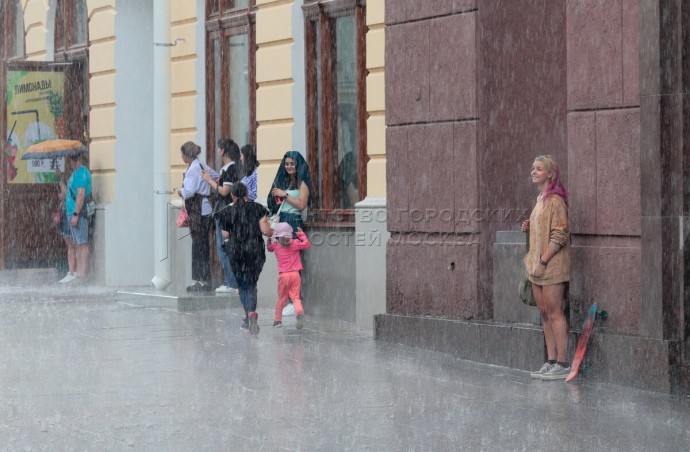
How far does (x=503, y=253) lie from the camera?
11680 millimetres

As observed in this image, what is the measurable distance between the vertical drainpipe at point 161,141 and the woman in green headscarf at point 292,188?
8.82 ft

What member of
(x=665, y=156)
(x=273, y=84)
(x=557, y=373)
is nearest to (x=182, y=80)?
(x=273, y=84)

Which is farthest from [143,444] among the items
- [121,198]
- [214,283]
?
[121,198]

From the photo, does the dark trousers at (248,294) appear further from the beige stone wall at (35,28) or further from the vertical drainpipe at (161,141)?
the beige stone wall at (35,28)

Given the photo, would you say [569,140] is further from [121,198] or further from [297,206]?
[121,198]

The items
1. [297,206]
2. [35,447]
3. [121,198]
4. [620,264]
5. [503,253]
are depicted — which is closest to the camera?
[35,447]

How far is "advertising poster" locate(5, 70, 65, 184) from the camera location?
2098 centimetres

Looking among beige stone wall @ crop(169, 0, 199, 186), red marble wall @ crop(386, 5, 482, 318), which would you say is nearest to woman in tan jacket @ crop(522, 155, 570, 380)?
red marble wall @ crop(386, 5, 482, 318)

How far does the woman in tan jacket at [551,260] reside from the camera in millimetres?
10609

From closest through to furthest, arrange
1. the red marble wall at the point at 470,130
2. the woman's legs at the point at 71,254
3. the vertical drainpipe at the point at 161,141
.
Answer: the red marble wall at the point at 470,130 → the vertical drainpipe at the point at 161,141 → the woman's legs at the point at 71,254

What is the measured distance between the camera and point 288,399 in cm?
942

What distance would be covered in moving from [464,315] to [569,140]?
77.1 inches

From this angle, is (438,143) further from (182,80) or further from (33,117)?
(33,117)

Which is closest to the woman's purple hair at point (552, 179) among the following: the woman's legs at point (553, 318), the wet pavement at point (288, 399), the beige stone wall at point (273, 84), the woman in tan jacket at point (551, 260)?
the woman in tan jacket at point (551, 260)
